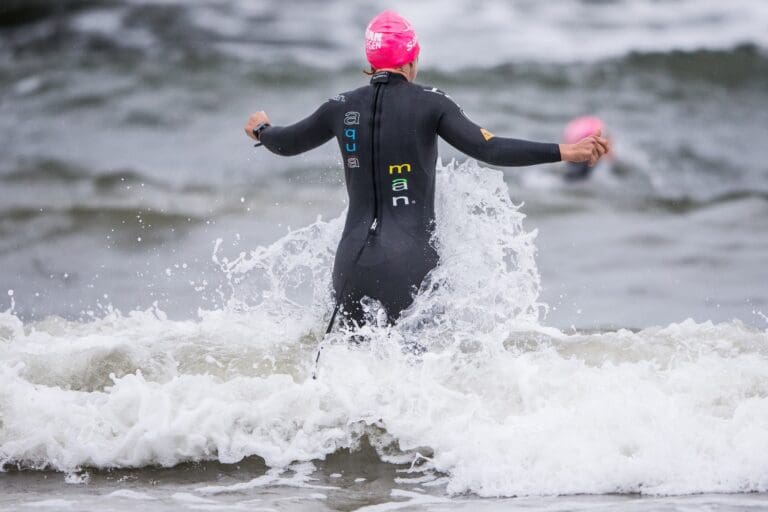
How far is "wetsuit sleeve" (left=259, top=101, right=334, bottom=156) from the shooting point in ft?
16.9

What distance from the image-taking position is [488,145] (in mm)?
4832

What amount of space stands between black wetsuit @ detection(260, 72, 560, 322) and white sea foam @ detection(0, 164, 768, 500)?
16 centimetres

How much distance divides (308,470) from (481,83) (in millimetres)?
12959

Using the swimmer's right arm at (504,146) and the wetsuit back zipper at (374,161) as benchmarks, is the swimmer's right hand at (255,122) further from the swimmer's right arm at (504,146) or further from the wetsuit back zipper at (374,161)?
the swimmer's right arm at (504,146)

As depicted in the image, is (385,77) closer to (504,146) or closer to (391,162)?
(391,162)

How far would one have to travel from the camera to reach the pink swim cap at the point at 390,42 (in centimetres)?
498

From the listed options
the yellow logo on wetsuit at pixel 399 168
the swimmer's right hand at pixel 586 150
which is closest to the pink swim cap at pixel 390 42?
the yellow logo on wetsuit at pixel 399 168

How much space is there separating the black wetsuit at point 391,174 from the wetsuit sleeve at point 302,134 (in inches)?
0.5

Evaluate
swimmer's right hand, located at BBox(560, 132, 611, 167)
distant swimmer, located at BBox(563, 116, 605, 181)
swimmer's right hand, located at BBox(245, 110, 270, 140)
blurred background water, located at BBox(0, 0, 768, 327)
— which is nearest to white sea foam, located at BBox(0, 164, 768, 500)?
swimmer's right hand, located at BBox(245, 110, 270, 140)

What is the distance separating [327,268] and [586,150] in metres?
1.70

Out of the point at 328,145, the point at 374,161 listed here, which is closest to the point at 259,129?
the point at 374,161

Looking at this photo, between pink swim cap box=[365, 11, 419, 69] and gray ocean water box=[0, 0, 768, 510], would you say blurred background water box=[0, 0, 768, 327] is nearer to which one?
gray ocean water box=[0, 0, 768, 510]

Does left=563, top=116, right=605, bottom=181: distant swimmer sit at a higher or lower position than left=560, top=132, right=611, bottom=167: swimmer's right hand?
higher

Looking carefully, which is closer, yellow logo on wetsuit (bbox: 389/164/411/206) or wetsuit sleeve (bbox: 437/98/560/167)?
wetsuit sleeve (bbox: 437/98/560/167)
